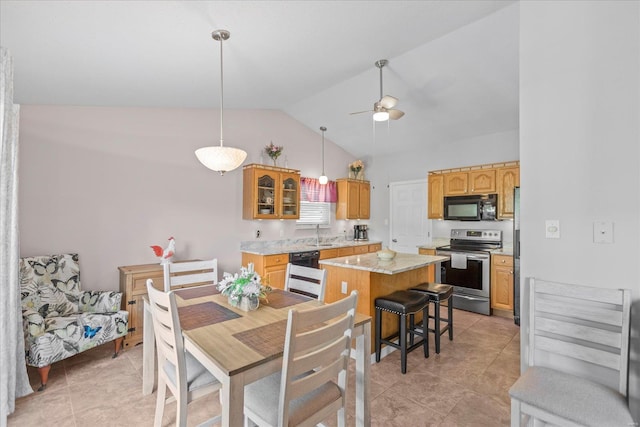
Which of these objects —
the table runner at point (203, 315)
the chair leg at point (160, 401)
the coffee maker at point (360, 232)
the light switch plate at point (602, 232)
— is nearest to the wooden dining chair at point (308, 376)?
the table runner at point (203, 315)

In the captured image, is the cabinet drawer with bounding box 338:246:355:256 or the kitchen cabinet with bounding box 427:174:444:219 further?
the cabinet drawer with bounding box 338:246:355:256

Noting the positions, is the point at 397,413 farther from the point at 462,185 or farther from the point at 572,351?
the point at 462,185

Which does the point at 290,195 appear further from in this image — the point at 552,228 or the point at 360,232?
the point at 552,228

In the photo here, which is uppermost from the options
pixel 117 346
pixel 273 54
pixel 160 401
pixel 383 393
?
pixel 273 54

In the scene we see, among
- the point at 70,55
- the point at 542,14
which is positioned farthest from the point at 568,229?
the point at 70,55

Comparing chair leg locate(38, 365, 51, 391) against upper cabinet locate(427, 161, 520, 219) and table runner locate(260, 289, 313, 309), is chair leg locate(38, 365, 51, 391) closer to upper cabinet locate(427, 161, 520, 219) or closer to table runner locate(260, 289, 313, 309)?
table runner locate(260, 289, 313, 309)

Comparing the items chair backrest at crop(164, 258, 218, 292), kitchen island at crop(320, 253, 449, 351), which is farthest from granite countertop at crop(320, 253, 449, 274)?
chair backrest at crop(164, 258, 218, 292)

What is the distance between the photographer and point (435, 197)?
507 centimetres

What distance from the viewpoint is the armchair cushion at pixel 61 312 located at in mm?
2379

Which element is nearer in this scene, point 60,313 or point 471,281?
point 60,313

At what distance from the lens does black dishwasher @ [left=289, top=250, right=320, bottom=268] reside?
4.51 m

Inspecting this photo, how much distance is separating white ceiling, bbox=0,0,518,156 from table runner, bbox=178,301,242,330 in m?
1.85

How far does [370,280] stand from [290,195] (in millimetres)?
2542

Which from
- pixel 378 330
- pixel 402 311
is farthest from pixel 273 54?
pixel 378 330
